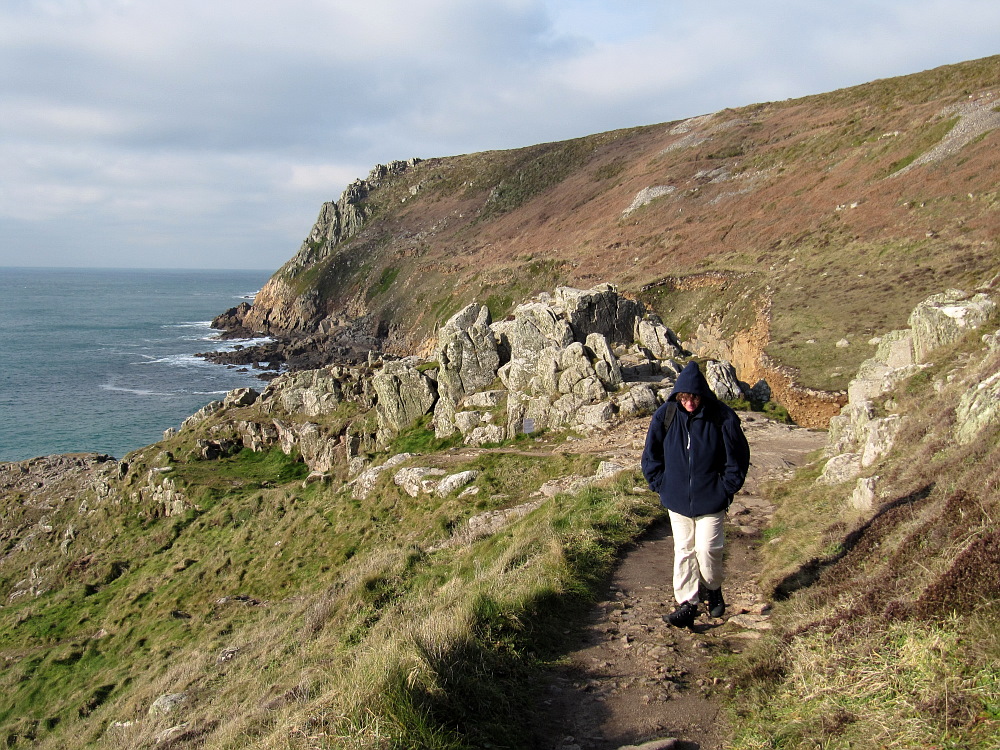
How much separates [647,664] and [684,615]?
0.94 metres

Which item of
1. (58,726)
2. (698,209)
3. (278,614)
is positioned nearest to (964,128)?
(698,209)

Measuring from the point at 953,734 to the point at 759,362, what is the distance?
27091mm

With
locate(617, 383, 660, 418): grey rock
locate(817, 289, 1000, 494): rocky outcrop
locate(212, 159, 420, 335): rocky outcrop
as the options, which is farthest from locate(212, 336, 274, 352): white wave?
locate(817, 289, 1000, 494): rocky outcrop

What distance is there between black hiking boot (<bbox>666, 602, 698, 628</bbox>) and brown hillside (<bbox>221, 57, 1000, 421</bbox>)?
1890 centimetres

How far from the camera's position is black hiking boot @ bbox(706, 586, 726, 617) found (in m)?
7.50

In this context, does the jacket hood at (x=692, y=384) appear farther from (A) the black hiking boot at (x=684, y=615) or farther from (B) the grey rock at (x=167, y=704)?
(B) the grey rock at (x=167, y=704)

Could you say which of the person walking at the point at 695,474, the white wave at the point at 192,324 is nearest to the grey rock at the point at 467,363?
the person walking at the point at 695,474

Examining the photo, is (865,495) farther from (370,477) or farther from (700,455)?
(370,477)

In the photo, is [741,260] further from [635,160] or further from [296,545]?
[635,160]

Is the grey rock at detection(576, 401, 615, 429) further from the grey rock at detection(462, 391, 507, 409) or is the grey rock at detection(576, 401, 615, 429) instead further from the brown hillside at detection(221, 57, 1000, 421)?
the brown hillside at detection(221, 57, 1000, 421)

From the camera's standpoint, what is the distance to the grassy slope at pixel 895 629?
158 inches

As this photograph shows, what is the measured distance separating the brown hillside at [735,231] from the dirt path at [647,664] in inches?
675

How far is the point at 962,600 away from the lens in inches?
185

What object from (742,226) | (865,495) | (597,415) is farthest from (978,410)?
(742,226)
